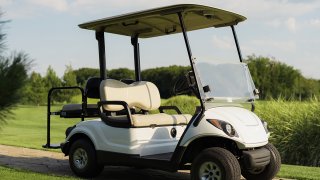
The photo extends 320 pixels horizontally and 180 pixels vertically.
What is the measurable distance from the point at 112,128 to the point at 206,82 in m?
1.26

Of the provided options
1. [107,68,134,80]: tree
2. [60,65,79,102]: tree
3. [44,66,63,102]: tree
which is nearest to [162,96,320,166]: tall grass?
[44,66,63,102]: tree

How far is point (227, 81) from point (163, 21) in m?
1.23

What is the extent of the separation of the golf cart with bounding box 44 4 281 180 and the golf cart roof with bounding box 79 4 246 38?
0.01 meters

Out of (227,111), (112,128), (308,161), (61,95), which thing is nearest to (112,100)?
(112,128)

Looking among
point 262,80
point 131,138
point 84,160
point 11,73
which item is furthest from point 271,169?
point 262,80

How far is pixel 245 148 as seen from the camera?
507cm

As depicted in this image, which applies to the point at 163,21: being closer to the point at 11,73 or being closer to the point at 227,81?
the point at 227,81

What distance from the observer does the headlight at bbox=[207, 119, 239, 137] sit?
501 cm

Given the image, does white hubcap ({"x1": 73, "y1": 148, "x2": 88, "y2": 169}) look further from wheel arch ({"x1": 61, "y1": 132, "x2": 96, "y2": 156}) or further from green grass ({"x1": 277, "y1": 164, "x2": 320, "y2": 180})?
green grass ({"x1": 277, "y1": 164, "x2": 320, "y2": 180})

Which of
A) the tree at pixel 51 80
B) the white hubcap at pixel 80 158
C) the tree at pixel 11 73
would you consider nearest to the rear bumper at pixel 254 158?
the white hubcap at pixel 80 158

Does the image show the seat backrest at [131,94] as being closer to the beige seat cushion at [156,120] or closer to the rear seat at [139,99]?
the rear seat at [139,99]

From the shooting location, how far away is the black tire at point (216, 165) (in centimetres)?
488

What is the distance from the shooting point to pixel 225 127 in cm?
503

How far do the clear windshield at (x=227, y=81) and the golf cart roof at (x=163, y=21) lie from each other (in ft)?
1.98
